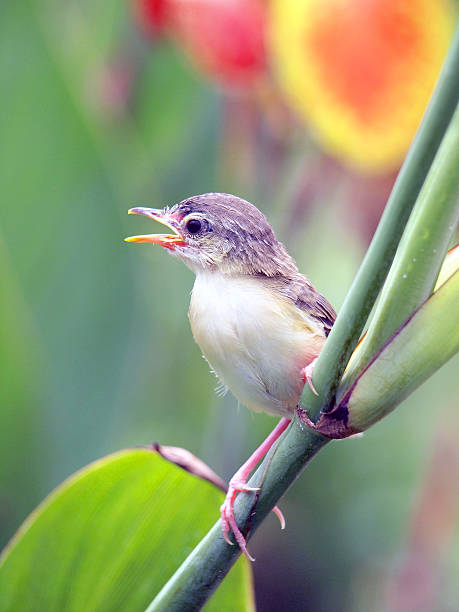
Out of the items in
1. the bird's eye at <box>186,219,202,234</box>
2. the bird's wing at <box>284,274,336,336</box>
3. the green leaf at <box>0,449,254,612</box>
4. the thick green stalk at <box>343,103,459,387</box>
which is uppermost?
the bird's eye at <box>186,219,202,234</box>

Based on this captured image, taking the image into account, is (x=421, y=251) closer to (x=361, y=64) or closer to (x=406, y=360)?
(x=406, y=360)

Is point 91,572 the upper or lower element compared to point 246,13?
lower

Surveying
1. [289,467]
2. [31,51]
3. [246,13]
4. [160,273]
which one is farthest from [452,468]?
[289,467]

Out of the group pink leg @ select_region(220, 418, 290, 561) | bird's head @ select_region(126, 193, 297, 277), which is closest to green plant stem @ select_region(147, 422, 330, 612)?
pink leg @ select_region(220, 418, 290, 561)

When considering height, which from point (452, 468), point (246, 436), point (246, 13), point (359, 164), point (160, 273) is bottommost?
point (452, 468)

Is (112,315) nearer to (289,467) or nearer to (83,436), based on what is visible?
(83,436)

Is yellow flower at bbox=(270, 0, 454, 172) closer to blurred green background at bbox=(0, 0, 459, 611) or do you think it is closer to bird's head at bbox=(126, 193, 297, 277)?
blurred green background at bbox=(0, 0, 459, 611)
